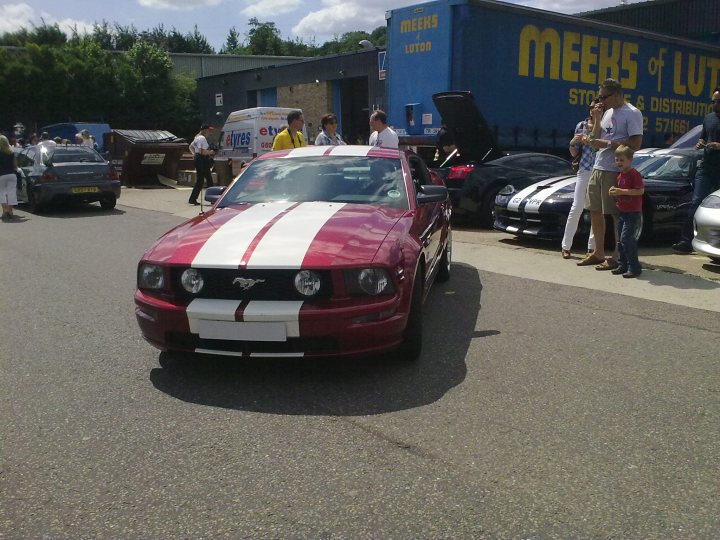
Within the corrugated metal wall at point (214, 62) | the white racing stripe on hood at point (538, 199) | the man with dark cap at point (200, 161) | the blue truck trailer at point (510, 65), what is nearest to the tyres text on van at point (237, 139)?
the man with dark cap at point (200, 161)

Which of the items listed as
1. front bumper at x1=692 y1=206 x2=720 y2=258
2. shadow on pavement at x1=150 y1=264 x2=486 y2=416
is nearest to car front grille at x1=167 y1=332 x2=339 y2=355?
shadow on pavement at x1=150 y1=264 x2=486 y2=416

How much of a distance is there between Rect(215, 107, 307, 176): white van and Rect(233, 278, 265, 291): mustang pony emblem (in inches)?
573

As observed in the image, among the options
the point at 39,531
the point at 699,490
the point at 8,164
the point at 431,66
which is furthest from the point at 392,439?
the point at 8,164

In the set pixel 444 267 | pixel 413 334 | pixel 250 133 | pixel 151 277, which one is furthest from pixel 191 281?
pixel 250 133

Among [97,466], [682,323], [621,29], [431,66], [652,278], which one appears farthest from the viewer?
[621,29]

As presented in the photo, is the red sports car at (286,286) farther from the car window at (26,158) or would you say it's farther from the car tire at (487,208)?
the car window at (26,158)

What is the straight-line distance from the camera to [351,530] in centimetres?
249

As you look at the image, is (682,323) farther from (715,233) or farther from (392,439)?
(392,439)

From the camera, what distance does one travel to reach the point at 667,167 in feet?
31.0

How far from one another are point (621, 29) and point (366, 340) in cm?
1288

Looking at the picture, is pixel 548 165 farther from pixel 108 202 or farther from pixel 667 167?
pixel 108 202

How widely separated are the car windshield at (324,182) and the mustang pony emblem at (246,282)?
1393 millimetres

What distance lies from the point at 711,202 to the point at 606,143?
151cm

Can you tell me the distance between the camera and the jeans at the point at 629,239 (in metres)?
6.81
